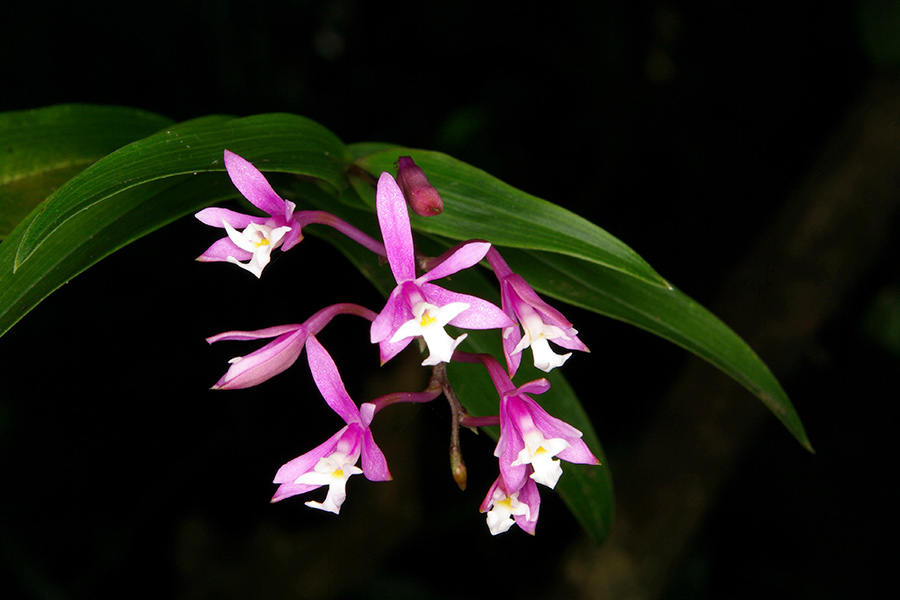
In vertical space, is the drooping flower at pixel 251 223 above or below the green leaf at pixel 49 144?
above

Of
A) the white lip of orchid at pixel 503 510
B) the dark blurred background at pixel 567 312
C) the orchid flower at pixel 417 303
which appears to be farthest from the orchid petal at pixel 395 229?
the dark blurred background at pixel 567 312

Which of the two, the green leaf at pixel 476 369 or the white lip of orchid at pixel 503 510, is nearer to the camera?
the white lip of orchid at pixel 503 510

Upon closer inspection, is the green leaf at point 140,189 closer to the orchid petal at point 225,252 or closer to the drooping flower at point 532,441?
the orchid petal at point 225,252

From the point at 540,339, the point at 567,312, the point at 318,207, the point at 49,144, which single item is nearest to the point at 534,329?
the point at 540,339

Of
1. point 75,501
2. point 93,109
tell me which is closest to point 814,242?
point 93,109

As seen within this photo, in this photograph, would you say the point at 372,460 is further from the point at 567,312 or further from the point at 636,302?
the point at 567,312

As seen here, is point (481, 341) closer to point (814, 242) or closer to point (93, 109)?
point (93, 109)

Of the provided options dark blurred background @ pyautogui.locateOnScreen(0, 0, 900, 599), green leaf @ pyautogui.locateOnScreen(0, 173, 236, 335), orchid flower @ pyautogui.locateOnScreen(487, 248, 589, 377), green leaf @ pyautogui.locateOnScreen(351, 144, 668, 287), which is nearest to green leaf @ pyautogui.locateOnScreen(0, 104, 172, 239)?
green leaf @ pyautogui.locateOnScreen(0, 173, 236, 335)
